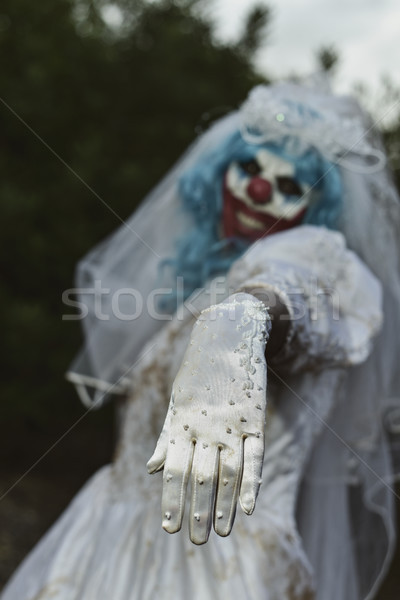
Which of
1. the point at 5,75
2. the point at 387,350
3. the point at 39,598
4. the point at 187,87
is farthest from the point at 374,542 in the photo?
the point at 5,75

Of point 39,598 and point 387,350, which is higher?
point 387,350

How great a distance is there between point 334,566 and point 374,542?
251 mm

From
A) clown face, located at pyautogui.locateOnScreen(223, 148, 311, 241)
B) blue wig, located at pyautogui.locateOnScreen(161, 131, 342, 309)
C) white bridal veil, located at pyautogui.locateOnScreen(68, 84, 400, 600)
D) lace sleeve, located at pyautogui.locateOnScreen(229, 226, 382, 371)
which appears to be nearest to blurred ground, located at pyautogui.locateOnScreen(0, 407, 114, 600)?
white bridal veil, located at pyautogui.locateOnScreen(68, 84, 400, 600)

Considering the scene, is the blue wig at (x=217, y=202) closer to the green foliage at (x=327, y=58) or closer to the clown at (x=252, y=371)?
the clown at (x=252, y=371)

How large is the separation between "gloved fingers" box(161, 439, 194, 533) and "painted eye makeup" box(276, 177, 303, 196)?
90 cm

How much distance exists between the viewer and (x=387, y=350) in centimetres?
183

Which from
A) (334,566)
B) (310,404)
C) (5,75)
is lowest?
(334,566)

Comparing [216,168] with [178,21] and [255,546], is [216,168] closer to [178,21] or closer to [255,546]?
[255,546]

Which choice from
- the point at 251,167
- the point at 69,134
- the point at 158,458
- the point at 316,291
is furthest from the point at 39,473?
the point at 158,458

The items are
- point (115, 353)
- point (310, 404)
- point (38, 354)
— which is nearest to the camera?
point (310, 404)

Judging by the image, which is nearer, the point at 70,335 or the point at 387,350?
the point at 387,350

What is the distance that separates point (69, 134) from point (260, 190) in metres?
1.58

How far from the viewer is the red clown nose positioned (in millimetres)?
1651

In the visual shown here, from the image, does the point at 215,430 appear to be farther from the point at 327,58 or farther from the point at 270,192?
the point at 327,58
